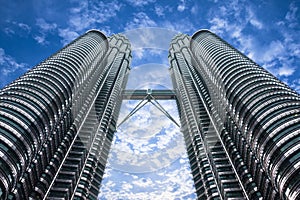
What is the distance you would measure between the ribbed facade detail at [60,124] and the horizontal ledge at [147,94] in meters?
7.77

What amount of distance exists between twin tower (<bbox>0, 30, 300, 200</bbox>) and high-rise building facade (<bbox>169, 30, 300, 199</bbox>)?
0.19 metres

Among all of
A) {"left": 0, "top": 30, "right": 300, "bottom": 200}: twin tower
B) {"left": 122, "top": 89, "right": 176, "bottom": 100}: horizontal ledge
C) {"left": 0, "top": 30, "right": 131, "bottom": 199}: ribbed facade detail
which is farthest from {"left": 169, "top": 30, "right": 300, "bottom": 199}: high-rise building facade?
{"left": 0, "top": 30, "right": 131, "bottom": 199}: ribbed facade detail

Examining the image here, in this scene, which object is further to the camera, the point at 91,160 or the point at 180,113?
the point at 180,113

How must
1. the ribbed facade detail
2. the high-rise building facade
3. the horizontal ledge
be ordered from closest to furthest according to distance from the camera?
the high-rise building facade < the ribbed facade detail < the horizontal ledge

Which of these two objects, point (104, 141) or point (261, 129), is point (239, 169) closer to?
point (261, 129)

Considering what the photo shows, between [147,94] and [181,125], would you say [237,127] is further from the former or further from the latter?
[147,94]

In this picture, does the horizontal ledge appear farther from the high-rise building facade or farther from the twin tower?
the high-rise building facade

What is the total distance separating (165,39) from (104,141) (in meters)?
44.0

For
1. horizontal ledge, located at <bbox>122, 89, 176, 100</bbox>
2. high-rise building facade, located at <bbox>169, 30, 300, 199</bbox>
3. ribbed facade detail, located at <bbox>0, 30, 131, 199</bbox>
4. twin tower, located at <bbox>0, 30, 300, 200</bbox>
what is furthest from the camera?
horizontal ledge, located at <bbox>122, 89, 176, 100</bbox>

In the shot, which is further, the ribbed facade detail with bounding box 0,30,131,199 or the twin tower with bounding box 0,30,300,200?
the ribbed facade detail with bounding box 0,30,131,199

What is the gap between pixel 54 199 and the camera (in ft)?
202

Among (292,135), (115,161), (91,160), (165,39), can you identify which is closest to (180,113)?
(91,160)

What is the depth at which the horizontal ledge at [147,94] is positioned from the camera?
127 meters

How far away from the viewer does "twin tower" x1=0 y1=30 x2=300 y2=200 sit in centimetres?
4606
